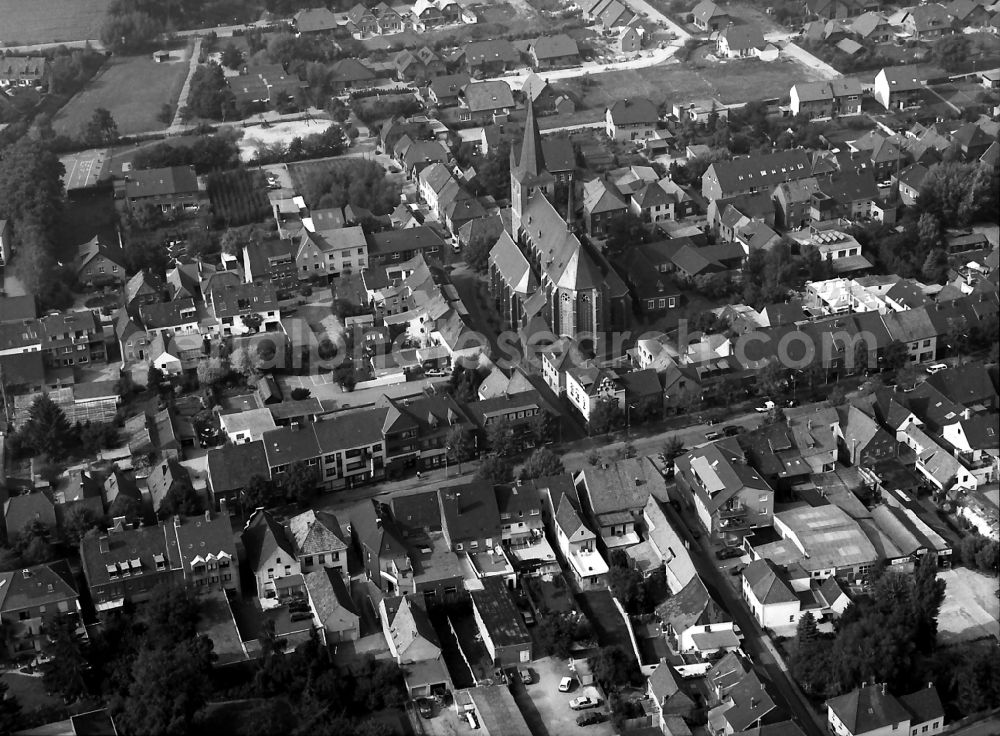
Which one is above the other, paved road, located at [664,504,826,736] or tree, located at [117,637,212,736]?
tree, located at [117,637,212,736]

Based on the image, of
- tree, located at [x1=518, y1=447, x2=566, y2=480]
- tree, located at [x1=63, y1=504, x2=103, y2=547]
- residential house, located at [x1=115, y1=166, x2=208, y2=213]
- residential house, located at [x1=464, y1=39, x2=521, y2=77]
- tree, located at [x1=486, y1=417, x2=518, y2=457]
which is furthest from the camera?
residential house, located at [x1=464, y1=39, x2=521, y2=77]

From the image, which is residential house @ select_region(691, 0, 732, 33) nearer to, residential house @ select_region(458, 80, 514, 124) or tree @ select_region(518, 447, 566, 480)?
residential house @ select_region(458, 80, 514, 124)

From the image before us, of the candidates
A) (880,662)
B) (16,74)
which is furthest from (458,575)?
(16,74)

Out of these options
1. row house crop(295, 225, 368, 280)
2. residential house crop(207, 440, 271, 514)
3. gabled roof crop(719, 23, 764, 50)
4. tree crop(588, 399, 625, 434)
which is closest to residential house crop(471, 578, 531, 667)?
residential house crop(207, 440, 271, 514)

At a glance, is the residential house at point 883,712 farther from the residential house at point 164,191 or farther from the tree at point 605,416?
the residential house at point 164,191

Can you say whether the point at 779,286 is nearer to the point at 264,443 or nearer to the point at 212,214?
the point at 264,443

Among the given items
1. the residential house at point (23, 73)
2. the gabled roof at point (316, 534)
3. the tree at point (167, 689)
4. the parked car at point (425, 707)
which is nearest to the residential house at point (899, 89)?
the gabled roof at point (316, 534)

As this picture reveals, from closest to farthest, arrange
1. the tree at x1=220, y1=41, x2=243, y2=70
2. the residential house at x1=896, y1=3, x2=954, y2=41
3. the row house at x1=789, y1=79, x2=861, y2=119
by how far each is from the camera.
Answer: the row house at x1=789, y1=79, x2=861, y2=119, the tree at x1=220, y1=41, x2=243, y2=70, the residential house at x1=896, y1=3, x2=954, y2=41
